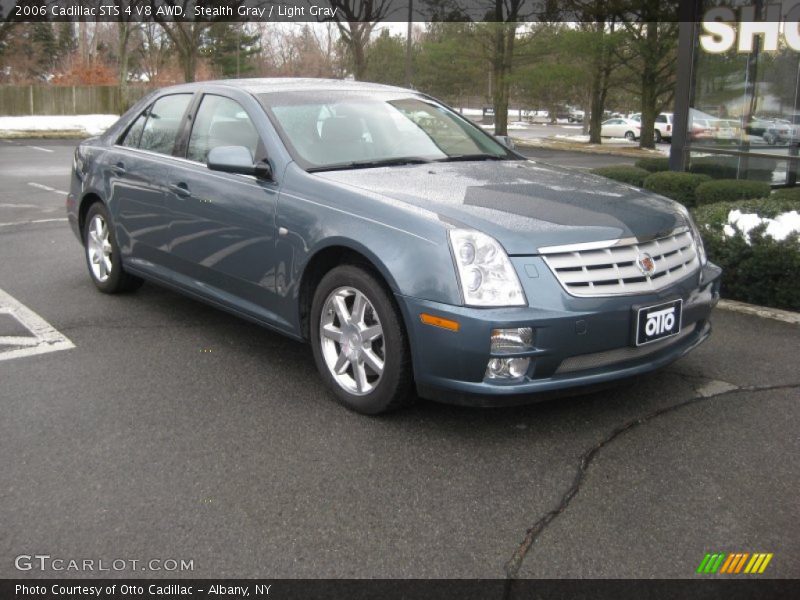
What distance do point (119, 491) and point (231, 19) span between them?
140 feet

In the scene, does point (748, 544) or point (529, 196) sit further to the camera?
point (529, 196)

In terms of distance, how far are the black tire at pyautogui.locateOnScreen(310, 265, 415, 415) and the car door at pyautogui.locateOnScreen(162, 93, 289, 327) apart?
438mm

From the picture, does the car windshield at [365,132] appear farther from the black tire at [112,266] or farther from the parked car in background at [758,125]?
the parked car in background at [758,125]

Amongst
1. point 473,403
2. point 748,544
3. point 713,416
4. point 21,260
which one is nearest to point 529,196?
point 473,403

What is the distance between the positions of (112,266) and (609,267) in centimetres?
385

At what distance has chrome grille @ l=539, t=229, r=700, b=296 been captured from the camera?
11.2 ft

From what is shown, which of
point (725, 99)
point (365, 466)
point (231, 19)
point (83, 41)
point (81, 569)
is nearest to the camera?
point (81, 569)

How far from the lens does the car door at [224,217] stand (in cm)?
432

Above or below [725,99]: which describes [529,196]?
below

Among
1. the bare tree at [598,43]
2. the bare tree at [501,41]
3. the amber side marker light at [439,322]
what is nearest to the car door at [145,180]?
the amber side marker light at [439,322]

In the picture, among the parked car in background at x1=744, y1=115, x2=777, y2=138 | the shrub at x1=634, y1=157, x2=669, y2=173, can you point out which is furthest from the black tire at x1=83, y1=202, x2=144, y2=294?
the parked car in background at x1=744, y1=115, x2=777, y2=138

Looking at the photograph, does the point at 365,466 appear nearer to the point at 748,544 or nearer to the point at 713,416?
the point at 748,544

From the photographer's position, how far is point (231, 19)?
42.3 meters

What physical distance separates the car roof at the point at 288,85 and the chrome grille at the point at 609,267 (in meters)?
2.21
